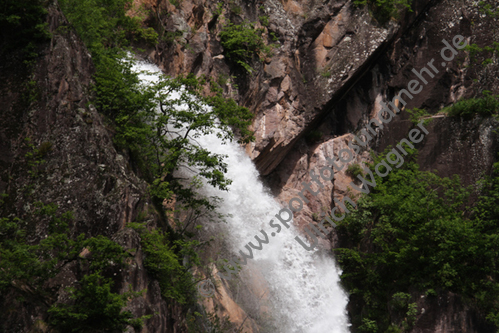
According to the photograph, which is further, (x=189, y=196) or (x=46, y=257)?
(x=189, y=196)

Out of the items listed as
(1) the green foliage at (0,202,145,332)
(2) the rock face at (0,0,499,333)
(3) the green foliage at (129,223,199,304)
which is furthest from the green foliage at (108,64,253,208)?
(1) the green foliage at (0,202,145,332)

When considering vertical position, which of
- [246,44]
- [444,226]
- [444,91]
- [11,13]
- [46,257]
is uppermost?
[444,91]

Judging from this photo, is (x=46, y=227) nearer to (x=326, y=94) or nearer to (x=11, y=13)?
(x=11, y=13)

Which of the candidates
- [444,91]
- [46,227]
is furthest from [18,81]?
[444,91]

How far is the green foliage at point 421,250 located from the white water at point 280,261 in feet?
2.95

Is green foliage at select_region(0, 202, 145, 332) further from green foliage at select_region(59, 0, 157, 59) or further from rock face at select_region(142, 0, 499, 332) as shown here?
rock face at select_region(142, 0, 499, 332)

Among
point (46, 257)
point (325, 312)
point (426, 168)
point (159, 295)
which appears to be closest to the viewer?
point (46, 257)

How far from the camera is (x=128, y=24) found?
56.9 ft

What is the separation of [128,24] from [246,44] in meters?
5.26

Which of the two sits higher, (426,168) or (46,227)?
(426,168)

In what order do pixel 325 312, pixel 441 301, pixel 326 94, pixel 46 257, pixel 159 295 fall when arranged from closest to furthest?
pixel 46 257 → pixel 159 295 → pixel 441 301 → pixel 325 312 → pixel 326 94

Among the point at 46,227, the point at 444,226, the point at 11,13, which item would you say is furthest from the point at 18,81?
the point at 444,226

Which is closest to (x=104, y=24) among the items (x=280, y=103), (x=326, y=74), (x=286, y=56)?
(x=280, y=103)

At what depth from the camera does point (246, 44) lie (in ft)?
67.2
